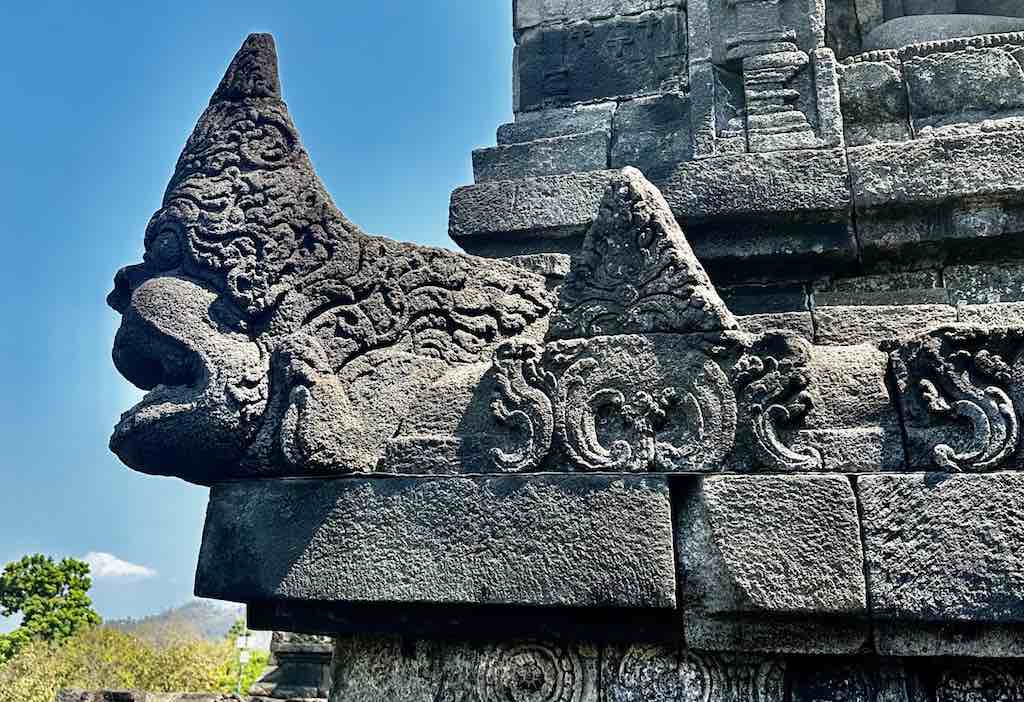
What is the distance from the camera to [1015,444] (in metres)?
1.90

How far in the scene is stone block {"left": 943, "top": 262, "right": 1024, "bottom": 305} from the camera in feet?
8.98

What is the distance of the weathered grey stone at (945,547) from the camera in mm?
1826

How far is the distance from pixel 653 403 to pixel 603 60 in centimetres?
195

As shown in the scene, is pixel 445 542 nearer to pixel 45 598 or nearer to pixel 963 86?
pixel 963 86

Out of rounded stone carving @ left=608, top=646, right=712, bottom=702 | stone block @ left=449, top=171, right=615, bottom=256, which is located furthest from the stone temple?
stone block @ left=449, top=171, right=615, bottom=256

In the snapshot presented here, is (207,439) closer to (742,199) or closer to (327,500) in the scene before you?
(327,500)

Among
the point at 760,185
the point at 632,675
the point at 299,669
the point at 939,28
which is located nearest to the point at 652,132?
the point at 760,185

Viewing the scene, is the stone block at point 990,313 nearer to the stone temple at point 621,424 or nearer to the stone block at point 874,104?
the stone temple at point 621,424

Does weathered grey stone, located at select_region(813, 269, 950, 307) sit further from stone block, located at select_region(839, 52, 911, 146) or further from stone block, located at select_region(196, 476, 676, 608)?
stone block, located at select_region(196, 476, 676, 608)

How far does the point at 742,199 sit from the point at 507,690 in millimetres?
1737

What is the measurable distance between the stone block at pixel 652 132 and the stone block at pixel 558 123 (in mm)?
58

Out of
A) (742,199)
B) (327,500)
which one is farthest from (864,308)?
(327,500)

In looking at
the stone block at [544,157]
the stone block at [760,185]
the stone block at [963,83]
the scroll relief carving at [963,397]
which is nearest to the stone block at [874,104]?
the stone block at [963,83]

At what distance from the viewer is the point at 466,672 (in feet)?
7.18
